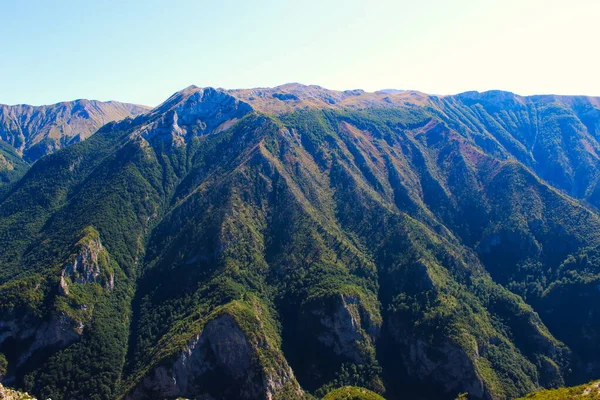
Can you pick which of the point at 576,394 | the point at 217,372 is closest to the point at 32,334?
the point at 217,372

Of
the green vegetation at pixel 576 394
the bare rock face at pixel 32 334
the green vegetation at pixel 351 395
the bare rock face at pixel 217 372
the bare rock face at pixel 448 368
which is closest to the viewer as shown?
the green vegetation at pixel 576 394

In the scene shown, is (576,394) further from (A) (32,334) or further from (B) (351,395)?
(A) (32,334)

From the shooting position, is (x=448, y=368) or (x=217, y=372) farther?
(x=448, y=368)

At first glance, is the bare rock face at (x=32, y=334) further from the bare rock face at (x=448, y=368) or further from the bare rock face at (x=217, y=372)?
the bare rock face at (x=448, y=368)

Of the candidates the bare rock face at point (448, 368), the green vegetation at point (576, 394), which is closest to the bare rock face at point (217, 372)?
the bare rock face at point (448, 368)

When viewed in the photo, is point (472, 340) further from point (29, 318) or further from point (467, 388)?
point (29, 318)

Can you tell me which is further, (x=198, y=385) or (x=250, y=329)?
(x=250, y=329)

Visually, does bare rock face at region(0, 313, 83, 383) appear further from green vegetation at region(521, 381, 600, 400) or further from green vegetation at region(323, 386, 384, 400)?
green vegetation at region(521, 381, 600, 400)

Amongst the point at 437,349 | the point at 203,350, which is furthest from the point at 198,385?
the point at 437,349
